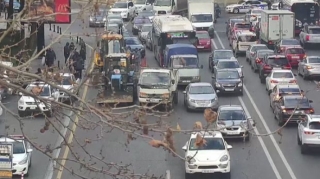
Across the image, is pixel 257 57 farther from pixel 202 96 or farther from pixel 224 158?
pixel 224 158

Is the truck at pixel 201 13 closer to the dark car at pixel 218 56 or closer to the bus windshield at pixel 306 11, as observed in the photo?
the bus windshield at pixel 306 11

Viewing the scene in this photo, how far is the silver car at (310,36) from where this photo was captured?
5559 cm

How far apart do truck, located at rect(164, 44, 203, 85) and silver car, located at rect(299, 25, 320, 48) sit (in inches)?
501

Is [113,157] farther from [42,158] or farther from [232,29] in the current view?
[232,29]

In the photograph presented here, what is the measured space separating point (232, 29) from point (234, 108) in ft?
84.7

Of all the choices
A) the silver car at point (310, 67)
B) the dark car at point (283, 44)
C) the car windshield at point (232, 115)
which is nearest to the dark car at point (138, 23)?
the dark car at point (283, 44)

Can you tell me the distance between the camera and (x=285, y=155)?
1151 inches

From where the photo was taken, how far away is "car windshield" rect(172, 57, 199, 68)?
1677 inches

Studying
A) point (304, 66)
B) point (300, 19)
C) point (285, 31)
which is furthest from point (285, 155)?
point (300, 19)

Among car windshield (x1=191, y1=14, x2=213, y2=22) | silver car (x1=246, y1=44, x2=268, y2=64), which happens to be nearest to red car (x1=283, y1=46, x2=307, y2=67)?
silver car (x1=246, y1=44, x2=268, y2=64)

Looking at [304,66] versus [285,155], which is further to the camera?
[304,66]

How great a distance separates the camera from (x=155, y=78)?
37.2m

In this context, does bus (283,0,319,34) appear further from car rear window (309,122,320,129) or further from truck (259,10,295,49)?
car rear window (309,122,320,129)

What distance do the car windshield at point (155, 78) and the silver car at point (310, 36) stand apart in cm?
2028
